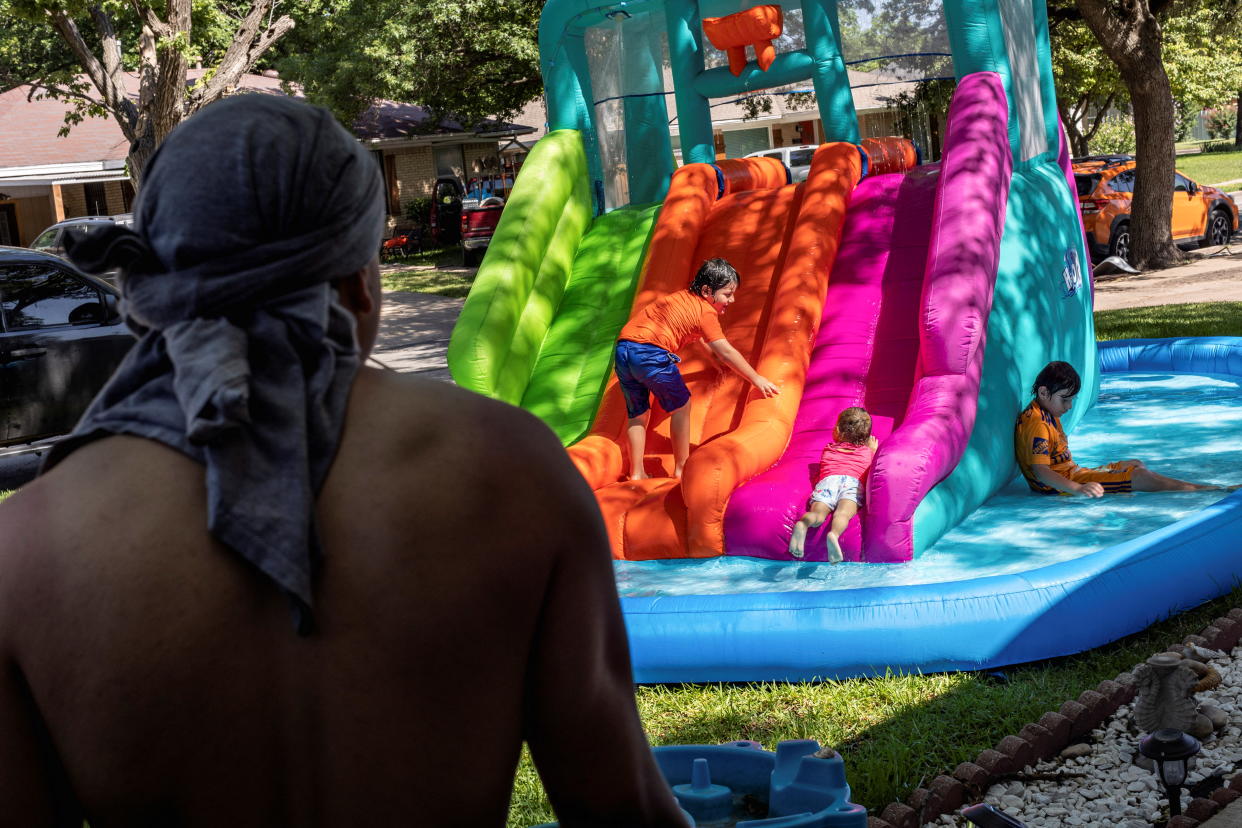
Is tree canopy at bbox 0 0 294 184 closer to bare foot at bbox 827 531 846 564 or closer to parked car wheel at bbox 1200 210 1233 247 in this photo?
bare foot at bbox 827 531 846 564

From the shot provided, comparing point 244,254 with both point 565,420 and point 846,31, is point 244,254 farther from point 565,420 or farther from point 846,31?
point 846,31

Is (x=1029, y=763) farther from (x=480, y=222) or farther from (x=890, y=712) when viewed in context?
(x=480, y=222)

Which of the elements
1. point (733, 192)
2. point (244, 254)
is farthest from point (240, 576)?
point (733, 192)

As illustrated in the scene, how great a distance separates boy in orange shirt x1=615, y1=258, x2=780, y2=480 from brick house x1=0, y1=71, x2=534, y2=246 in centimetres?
2341

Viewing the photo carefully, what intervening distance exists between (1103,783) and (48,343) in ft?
26.5

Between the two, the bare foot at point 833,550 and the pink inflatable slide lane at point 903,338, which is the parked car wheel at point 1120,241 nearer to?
the pink inflatable slide lane at point 903,338

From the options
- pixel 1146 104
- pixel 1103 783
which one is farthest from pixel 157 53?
pixel 1103 783

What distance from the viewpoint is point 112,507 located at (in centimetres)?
121

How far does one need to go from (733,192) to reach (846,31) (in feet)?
4.75

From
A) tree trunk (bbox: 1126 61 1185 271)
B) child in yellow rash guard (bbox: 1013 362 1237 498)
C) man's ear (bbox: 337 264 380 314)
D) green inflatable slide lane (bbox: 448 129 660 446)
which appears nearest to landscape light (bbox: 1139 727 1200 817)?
man's ear (bbox: 337 264 380 314)

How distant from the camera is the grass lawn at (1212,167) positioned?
33.7m

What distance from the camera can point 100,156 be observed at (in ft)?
96.6

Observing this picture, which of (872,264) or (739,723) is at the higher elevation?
(872,264)

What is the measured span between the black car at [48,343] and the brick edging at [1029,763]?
711cm
